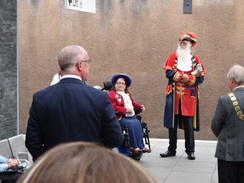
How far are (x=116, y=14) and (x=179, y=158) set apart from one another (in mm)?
3525

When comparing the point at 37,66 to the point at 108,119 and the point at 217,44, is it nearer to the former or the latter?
the point at 217,44

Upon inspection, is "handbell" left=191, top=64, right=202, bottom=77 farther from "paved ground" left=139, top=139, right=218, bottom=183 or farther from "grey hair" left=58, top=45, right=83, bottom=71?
"grey hair" left=58, top=45, right=83, bottom=71

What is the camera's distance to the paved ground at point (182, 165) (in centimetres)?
708

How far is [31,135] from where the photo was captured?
3.88 m

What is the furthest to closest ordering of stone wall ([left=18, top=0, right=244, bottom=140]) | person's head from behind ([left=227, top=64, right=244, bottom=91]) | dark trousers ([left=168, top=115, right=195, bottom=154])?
stone wall ([left=18, top=0, right=244, bottom=140]) < dark trousers ([left=168, top=115, right=195, bottom=154]) < person's head from behind ([left=227, top=64, right=244, bottom=91])

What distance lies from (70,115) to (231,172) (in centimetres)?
217

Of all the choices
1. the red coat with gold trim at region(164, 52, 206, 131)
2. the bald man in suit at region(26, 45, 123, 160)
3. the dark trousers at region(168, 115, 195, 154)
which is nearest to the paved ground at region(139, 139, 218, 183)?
the dark trousers at region(168, 115, 195, 154)

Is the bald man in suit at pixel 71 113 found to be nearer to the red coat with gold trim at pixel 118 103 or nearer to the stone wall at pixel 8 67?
the stone wall at pixel 8 67

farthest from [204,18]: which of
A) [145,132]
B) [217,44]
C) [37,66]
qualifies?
[37,66]

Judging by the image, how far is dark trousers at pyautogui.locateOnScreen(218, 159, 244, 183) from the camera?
5168 millimetres

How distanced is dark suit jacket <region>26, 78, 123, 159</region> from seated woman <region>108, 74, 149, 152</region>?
13.4ft

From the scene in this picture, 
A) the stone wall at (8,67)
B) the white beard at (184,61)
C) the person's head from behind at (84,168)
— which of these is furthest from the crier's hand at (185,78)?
the person's head from behind at (84,168)

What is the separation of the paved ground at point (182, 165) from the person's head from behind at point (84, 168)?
5.96m

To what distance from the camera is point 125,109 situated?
798 centimetres
